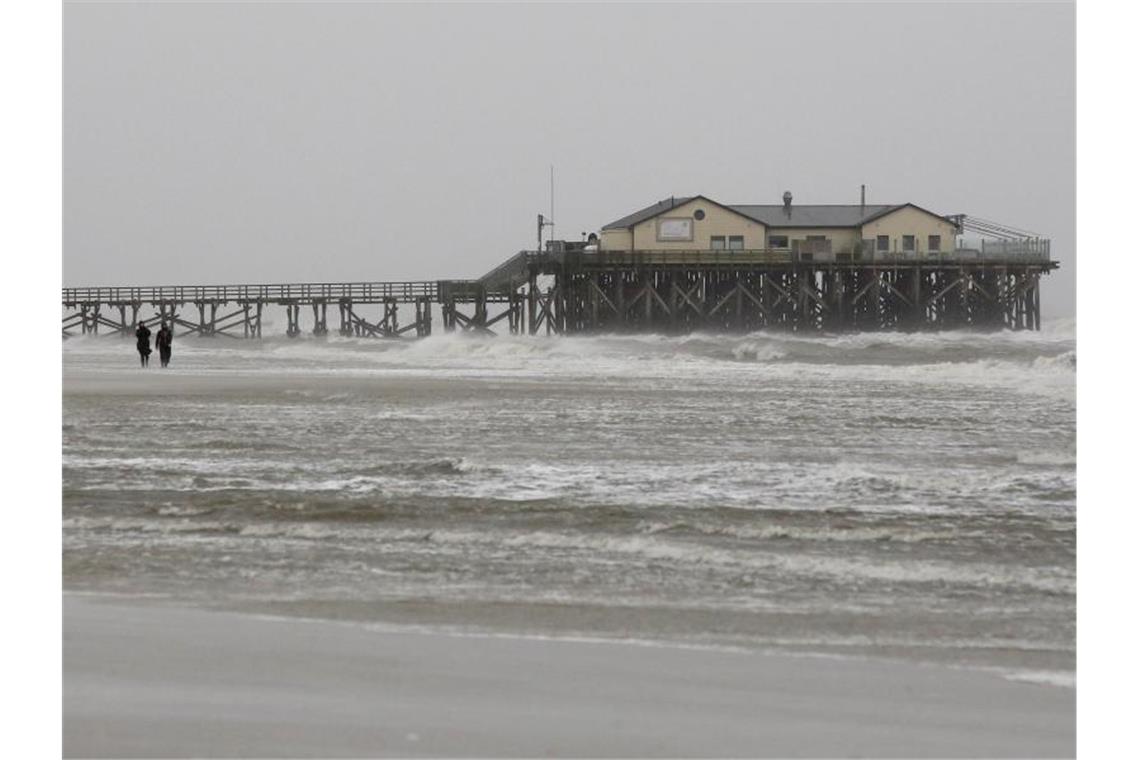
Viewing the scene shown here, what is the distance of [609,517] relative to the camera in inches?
351

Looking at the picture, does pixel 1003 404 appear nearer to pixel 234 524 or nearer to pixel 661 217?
pixel 234 524

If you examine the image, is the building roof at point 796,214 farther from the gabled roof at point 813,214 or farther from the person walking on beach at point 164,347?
the person walking on beach at point 164,347

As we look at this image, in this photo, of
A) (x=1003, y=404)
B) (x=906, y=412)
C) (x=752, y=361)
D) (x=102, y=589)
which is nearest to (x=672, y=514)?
(x=102, y=589)

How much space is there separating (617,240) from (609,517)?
4613 cm

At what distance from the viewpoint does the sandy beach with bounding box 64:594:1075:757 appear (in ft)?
14.8

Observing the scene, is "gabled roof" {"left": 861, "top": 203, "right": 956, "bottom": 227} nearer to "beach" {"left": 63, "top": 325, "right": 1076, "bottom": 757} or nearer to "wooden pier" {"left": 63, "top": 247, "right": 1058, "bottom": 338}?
"wooden pier" {"left": 63, "top": 247, "right": 1058, "bottom": 338}

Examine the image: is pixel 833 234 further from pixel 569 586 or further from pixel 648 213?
pixel 569 586

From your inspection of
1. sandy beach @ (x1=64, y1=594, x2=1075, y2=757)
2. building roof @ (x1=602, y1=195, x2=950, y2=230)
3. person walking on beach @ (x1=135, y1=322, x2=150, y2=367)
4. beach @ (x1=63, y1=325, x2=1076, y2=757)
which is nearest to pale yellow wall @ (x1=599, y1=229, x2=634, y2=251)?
building roof @ (x1=602, y1=195, x2=950, y2=230)

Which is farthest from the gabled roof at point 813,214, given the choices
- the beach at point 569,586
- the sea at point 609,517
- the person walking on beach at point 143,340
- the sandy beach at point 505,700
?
the sandy beach at point 505,700

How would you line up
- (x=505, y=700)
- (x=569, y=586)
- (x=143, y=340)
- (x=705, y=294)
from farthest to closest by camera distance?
(x=705, y=294), (x=143, y=340), (x=569, y=586), (x=505, y=700)

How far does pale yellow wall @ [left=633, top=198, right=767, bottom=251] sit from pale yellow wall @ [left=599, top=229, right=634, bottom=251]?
0.30 meters

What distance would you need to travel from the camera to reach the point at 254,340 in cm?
5547

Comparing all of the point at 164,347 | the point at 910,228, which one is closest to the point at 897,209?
the point at 910,228

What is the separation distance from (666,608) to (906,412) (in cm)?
1086
